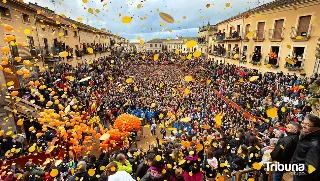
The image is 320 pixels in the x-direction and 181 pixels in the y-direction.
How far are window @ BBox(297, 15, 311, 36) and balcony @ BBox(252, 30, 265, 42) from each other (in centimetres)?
357

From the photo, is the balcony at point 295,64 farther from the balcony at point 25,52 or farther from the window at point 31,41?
the window at point 31,41

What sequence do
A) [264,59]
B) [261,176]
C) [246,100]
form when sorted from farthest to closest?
→ 1. [264,59]
2. [246,100]
3. [261,176]

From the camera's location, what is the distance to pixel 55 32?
67.4 ft

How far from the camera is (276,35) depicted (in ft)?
51.4

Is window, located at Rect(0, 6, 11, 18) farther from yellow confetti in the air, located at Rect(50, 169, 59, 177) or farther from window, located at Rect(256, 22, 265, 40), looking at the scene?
window, located at Rect(256, 22, 265, 40)

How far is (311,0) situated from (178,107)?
11.1 metres

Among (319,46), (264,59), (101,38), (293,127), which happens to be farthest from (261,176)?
(101,38)

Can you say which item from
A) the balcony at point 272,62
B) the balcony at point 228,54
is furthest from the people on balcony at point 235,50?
the balcony at point 272,62

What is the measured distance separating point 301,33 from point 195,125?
34.0 feet

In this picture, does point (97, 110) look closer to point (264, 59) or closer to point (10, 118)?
point (10, 118)

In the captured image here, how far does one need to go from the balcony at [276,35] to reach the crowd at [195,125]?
290 centimetres

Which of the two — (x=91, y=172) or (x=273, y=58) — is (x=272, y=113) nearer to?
(x=273, y=58)

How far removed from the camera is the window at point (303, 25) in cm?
1301

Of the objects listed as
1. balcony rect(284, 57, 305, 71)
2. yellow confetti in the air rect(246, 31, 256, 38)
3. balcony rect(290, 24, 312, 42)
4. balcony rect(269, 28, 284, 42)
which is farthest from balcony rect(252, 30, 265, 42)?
balcony rect(284, 57, 305, 71)
